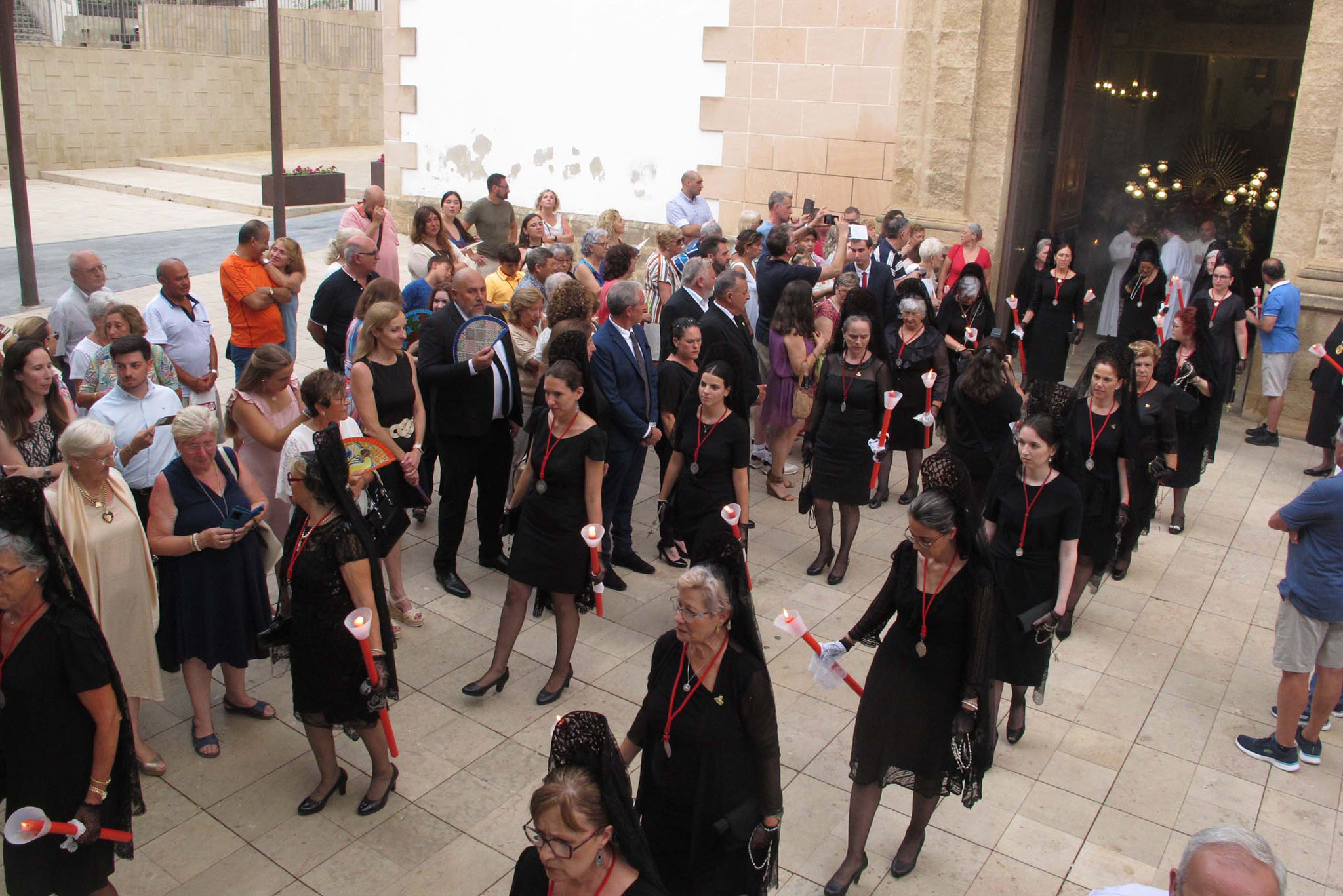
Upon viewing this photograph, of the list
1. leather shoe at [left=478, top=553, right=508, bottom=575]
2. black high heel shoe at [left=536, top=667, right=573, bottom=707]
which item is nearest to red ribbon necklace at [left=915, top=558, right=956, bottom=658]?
black high heel shoe at [left=536, top=667, right=573, bottom=707]

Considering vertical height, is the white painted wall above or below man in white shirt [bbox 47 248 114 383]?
above

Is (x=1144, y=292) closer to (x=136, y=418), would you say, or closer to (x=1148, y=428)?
(x=1148, y=428)

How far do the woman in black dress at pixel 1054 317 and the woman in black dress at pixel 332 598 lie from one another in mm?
7806

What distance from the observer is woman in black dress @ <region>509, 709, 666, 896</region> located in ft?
9.12

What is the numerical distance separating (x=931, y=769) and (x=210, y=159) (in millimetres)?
25792

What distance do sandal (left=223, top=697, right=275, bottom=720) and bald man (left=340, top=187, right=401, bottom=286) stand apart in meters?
Answer: 4.89

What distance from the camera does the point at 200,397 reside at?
7.36 m

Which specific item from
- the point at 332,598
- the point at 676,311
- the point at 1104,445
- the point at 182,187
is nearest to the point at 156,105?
the point at 182,187

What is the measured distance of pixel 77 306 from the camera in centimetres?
741

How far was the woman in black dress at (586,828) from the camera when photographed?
2.78 m

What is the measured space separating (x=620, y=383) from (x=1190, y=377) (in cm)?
420

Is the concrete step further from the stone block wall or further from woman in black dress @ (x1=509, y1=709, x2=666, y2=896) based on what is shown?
woman in black dress @ (x1=509, y1=709, x2=666, y2=896)

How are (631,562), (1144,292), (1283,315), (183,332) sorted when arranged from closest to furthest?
(183,332), (631,562), (1283,315), (1144,292)

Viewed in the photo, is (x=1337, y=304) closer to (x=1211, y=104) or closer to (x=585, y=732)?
(x=585, y=732)
